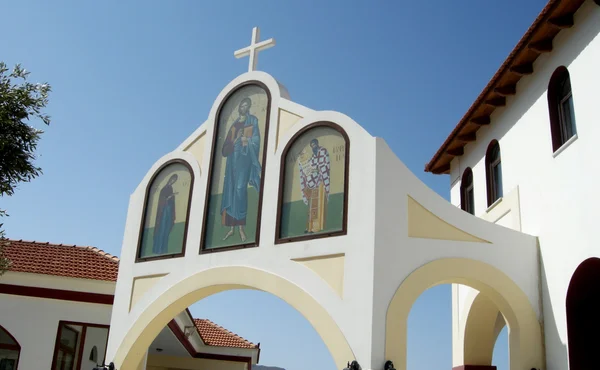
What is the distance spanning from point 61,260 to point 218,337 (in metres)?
7.14

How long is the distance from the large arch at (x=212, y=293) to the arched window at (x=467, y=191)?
6.47 meters

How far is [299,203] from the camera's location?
12281 mm

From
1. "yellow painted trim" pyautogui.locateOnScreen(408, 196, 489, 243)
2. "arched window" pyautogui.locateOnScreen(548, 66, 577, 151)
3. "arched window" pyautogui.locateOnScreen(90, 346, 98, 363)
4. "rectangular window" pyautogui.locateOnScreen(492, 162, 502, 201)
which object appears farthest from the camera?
"arched window" pyautogui.locateOnScreen(90, 346, 98, 363)

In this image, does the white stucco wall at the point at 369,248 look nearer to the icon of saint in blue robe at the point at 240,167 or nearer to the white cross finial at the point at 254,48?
the icon of saint in blue robe at the point at 240,167

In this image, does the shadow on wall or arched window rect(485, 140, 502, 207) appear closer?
the shadow on wall

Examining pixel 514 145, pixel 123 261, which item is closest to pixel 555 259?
pixel 514 145

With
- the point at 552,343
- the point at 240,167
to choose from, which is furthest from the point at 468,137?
the point at 552,343

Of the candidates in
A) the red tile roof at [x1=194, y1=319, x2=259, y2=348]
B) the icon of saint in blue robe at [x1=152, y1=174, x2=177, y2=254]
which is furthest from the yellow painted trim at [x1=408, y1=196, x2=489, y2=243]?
the red tile roof at [x1=194, y1=319, x2=259, y2=348]

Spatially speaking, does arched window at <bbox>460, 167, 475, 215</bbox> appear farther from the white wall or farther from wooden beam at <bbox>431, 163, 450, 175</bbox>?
the white wall

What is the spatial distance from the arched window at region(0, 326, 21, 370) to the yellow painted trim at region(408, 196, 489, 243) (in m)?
10.0

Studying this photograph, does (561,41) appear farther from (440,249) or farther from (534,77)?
(440,249)

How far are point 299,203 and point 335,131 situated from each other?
1467mm

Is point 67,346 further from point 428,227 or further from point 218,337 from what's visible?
point 428,227

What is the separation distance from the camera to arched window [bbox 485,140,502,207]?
14664 mm
